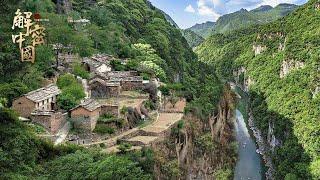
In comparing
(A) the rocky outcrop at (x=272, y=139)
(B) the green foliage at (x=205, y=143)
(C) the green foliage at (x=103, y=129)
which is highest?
(C) the green foliage at (x=103, y=129)

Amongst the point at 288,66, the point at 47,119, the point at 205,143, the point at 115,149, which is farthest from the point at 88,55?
the point at 288,66

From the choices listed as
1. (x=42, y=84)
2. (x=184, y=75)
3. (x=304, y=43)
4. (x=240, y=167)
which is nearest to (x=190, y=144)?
(x=42, y=84)

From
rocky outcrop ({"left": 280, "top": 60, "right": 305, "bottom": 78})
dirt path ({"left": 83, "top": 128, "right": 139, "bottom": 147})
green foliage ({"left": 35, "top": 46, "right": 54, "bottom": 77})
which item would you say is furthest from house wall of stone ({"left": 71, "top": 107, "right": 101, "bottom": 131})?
rocky outcrop ({"left": 280, "top": 60, "right": 305, "bottom": 78})

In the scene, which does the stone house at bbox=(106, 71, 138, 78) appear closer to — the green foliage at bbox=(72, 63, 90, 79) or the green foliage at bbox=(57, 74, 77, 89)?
the green foliage at bbox=(72, 63, 90, 79)

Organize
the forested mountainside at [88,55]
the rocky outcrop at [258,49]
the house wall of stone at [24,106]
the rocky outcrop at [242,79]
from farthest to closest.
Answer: the rocky outcrop at [258,49] < the rocky outcrop at [242,79] < the house wall of stone at [24,106] < the forested mountainside at [88,55]

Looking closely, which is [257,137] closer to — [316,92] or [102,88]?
[316,92]

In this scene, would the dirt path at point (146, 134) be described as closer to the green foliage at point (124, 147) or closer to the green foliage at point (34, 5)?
the green foliage at point (124, 147)

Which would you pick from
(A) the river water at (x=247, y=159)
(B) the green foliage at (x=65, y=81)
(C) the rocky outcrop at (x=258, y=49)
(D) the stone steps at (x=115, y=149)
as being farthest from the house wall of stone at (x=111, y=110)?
(C) the rocky outcrop at (x=258, y=49)
